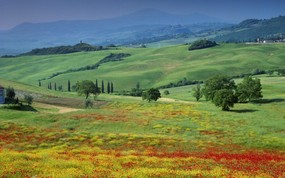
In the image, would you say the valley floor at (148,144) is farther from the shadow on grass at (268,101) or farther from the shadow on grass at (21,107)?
the shadow on grass at (21,107)

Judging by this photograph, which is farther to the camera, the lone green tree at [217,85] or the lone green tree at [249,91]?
the lone green tree at [217,85]

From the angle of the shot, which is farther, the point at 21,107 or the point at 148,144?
the point at 21,107

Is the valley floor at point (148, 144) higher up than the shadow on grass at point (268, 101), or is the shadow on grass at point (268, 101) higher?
the valley floor at point (148, 144)

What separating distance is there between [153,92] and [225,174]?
→ 4817 inches

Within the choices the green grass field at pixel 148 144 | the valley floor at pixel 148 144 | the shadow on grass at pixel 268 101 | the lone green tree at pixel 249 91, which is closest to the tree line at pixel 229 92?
the lone green tree at pixel 249 91

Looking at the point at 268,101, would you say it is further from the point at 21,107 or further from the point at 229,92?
the point at 21,107

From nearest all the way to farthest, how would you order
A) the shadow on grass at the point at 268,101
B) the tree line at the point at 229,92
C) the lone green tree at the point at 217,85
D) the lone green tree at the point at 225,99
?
1. the lone green tree at the point at 225,99
2. the tree line at the point at 229,92
3. the shadow on grass at the point at 268,101
4. the lone green tree at the point at 217,85

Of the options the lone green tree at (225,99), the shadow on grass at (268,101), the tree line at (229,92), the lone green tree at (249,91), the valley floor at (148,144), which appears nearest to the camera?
the valley floor at (148,144)

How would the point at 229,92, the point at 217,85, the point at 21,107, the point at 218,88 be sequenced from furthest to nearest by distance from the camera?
the point at 217,85, the point at 218,88, the point at 21,107, the point at 229,92

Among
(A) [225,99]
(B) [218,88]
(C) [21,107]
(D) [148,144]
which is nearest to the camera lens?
(D) [148,144]

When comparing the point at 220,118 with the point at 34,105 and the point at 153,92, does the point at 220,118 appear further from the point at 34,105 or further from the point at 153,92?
the point at 34,105

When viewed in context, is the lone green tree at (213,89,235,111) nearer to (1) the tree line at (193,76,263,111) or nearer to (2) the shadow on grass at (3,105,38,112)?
(1) the tree line at (193,76,263,111)

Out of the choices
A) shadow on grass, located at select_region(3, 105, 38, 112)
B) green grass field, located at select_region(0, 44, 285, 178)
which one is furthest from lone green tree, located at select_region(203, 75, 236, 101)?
shadow on grass, located at select_region(3, 105, 38, 112)

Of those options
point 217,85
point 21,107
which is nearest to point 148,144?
point 21,107
